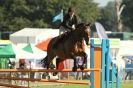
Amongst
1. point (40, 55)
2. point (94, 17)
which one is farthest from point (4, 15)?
point (40, 55)

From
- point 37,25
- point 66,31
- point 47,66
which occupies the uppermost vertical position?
point 37,25

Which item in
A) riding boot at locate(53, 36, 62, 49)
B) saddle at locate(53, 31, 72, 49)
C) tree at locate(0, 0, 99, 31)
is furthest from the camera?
tree at locate(0, 0, 99, 31)

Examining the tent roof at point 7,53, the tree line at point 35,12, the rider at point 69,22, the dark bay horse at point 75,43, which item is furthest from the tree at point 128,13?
the dark bay horse at point 75,43

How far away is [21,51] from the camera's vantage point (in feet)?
107

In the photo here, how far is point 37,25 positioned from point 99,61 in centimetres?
6139

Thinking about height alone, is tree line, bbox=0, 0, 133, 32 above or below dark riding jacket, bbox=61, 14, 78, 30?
above

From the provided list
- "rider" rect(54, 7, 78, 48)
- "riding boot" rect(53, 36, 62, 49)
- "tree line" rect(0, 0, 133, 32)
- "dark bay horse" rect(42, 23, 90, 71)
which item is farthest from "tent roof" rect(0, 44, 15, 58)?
"tree line" rect(0, 0, 133, 32)

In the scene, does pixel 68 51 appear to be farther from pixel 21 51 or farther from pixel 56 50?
pixel 21 51

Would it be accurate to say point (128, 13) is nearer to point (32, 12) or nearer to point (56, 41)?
point (32, 12)

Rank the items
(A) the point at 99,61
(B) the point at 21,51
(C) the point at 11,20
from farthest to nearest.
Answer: (C) the point at 11,20 → (B) the point at 21,51 → (A) the point at 99,61

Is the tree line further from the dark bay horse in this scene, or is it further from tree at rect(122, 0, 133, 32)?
the dark bay horse

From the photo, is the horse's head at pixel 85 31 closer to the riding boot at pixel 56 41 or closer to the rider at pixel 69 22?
the rider at pixel 69 22

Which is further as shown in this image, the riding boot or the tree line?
the tree line

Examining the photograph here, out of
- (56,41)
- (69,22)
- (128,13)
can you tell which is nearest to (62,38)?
(56,41)
